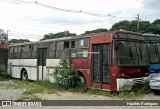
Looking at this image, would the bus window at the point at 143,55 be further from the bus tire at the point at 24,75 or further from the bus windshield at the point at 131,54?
the bus tire at the point at 24,75

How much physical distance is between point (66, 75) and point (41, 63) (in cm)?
438

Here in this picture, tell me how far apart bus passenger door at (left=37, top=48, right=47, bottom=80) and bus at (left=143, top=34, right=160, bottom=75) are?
655cm

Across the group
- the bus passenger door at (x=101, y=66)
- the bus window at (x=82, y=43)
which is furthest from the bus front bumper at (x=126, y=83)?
the bus window at (x=82, y=43)

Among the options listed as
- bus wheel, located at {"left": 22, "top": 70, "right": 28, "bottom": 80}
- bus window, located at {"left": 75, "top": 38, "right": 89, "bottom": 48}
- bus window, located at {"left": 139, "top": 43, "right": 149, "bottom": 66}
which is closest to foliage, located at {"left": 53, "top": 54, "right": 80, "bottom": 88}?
bus window, located at {"left": 75, "top": 38, "right": 89, "bottom": 48}

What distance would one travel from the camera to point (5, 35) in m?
44.1

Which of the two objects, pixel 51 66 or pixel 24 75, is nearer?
pixel 51 66

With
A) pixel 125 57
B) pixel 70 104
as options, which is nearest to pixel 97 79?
pixel 125 57

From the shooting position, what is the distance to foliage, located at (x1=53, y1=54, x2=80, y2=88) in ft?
51.8

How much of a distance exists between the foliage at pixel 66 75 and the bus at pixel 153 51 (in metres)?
4.40

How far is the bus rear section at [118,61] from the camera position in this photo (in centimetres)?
1373

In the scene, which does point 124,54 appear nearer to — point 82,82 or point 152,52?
point 82,82

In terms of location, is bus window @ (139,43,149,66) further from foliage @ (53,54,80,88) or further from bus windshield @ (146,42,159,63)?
foliage @ (53,54,80,88)

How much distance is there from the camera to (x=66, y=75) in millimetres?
15852

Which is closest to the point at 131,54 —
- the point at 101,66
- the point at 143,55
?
the point at 143,55
